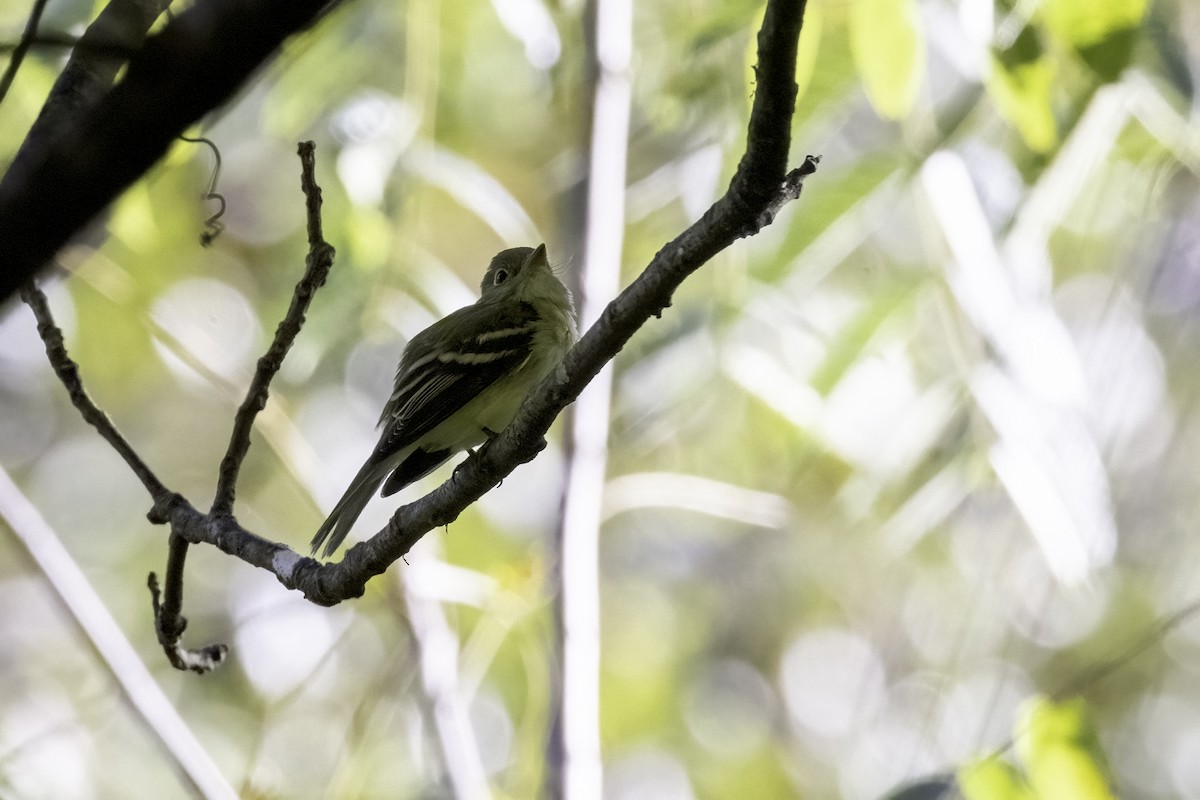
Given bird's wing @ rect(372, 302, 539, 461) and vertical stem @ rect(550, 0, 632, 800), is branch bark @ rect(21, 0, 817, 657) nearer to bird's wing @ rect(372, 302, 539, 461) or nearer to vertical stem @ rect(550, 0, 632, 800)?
bird's wing @ rect(372, 302, 539, 461)

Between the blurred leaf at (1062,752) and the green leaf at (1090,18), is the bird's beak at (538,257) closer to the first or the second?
the green leaf at (1090,18)

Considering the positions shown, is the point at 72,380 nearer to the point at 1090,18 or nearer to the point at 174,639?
the point at 174,639

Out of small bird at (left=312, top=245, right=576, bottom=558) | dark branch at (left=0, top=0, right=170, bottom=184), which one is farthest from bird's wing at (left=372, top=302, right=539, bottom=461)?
dark branch at (left=0, top=0, right=170, bottom=184)

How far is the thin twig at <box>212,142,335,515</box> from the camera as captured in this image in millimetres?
2611

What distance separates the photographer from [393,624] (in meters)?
5.87

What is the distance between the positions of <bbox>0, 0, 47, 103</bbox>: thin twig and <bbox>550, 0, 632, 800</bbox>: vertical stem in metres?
2.82

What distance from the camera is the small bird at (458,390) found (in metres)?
3.81

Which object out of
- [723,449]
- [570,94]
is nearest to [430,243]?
[570,94]

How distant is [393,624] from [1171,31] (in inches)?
179

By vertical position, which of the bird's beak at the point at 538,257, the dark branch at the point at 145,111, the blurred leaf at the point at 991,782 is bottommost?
the blurred leaf at the point at 991,782

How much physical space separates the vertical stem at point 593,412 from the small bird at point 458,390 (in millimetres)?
287

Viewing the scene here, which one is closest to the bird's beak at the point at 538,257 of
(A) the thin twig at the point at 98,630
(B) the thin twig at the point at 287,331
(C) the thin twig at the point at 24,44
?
(B) the thin twig at the point at 287,331

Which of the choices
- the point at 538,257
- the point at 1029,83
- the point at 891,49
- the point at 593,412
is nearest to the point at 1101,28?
the point at 1029,83

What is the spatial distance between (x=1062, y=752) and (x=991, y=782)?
0.19 m
